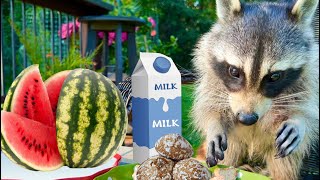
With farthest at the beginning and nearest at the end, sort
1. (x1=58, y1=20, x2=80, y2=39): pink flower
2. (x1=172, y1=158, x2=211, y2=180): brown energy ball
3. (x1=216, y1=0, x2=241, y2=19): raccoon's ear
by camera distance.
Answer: (x1=58, y1=20, x2=80, y2=39): pink flower
(x1=216, y1=0, x2=241, y2=19): raccoon's ear
(x1=172, y1=158, x2=211, y2=180): brown energy ball

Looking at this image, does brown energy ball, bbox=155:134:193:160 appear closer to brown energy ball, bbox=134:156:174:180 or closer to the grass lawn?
brown energy ball, bbox=134:156:174:180

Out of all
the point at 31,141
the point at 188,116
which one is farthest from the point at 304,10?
the point at 31,141

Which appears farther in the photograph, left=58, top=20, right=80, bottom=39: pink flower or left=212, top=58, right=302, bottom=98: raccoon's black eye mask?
left=58, top=20, right=80, bottom=39: pink flower

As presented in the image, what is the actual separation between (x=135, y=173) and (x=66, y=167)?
125 mm

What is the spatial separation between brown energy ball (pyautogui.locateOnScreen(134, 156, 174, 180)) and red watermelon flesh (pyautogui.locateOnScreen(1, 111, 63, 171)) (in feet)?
0.48

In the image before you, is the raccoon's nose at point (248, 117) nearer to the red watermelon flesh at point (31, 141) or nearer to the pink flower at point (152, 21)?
the red watermelon flesh at point (31, 141)

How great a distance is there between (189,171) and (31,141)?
257 millimetres

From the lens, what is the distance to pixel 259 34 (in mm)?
995

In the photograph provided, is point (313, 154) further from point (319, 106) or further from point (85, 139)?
point (85, 139)

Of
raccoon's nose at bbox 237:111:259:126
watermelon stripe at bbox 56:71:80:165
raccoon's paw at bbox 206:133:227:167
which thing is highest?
watermelon stripe at bbox 56:71:80:165

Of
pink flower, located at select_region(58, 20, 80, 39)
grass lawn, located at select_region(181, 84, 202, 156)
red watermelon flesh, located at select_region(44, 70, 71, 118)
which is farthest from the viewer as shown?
pink flower, located at select_region(58, 20, 80, 39)

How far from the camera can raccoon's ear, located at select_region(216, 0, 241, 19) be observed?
3.58ft

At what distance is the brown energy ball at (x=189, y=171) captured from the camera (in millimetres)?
752

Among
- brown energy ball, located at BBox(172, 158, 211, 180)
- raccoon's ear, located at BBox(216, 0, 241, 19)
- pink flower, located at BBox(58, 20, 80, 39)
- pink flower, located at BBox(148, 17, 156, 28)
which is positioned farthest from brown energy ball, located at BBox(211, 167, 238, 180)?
pink flower, located at BBox(148, 17, 156, 28)
